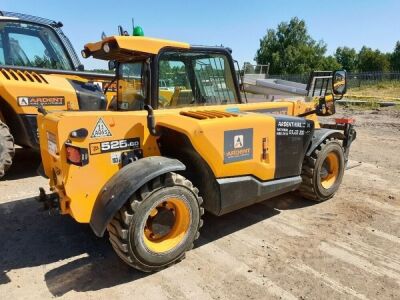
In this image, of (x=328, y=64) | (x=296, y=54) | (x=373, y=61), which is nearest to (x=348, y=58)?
(x=373, y=61)

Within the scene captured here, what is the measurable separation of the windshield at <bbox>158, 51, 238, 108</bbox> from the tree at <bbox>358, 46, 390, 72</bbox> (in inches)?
2597

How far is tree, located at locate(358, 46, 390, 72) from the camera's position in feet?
210

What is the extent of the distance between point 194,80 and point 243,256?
1831mm

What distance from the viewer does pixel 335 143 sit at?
488 centimetres

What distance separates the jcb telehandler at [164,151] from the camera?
3051 mm

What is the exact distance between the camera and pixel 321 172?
15.9 feet

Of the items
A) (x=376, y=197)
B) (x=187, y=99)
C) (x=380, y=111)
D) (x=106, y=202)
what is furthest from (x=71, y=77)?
(x=380, y=111)

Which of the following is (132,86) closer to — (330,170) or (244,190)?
(244,190)

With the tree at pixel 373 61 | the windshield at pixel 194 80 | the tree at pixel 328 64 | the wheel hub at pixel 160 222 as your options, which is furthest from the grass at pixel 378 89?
the tree at pixel 373 61

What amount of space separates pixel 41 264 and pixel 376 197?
4.11 metres

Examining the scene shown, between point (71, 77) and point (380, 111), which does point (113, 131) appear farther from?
point (380, 111)

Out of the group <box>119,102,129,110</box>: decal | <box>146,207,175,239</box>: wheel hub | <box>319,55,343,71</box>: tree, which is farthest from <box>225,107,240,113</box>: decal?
<box>319,55,343,71</box>: tree

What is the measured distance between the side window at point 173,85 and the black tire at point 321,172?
1.74 meters

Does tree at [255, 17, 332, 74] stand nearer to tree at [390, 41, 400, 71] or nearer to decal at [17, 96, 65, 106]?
tree at [390, 41, 400, 71]
